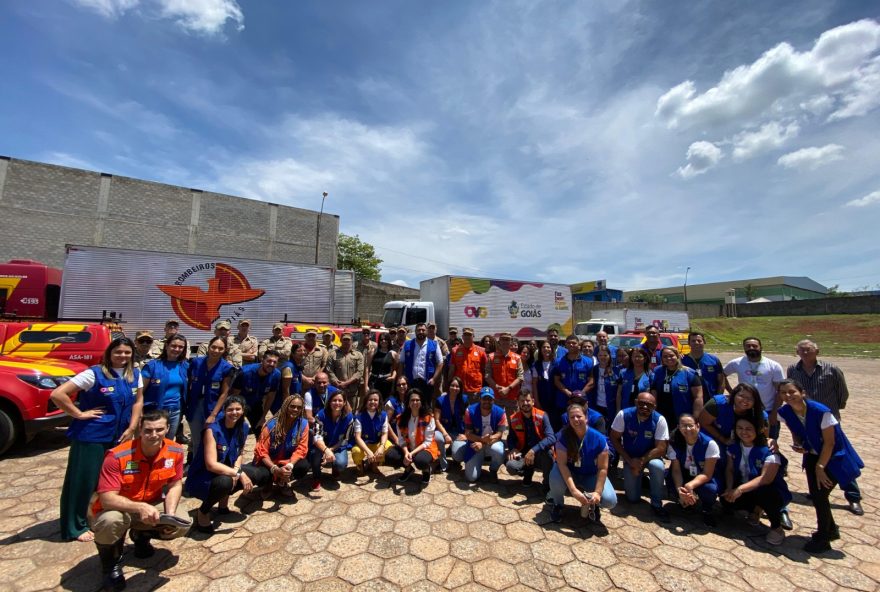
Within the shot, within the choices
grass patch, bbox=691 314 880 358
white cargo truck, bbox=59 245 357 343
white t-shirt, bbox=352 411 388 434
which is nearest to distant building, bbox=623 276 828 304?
grass patch, bbox=691 314 880 358

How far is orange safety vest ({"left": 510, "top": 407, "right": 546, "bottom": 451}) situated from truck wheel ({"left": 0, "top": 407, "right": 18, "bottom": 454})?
6.02 m

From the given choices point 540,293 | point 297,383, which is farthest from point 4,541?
point 540,293

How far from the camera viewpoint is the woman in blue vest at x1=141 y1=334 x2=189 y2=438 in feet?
13.0

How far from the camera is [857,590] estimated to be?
270 cm

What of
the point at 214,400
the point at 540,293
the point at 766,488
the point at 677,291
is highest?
the point at 677,291

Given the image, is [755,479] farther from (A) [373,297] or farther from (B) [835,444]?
(A) [373,297]

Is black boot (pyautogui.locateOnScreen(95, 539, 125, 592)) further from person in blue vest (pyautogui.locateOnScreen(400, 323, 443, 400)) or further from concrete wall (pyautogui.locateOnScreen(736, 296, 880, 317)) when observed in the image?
concrete wall (pyautogui.locateOnScreen(736, 296, 880, 317))

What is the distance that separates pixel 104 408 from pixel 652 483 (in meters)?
5.17

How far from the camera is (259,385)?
4.85 m

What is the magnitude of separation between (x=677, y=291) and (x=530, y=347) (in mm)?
105567

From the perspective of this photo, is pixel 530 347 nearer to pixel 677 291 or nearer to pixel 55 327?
pixel 55 327

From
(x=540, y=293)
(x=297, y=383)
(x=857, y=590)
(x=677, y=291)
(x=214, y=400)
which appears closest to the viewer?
(x=857, y=590)

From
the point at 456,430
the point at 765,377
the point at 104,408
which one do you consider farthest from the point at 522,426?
the point at 104,408

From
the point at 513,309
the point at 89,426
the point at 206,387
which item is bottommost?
the point at 89,426
